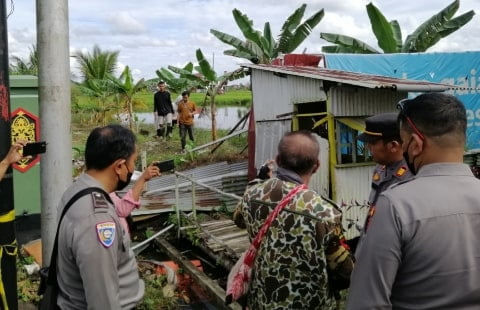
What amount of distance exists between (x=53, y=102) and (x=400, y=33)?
12.4 metres

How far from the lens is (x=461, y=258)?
1.47 m

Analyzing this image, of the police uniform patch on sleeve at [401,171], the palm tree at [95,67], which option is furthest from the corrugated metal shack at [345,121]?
the palm tree at [95,67]

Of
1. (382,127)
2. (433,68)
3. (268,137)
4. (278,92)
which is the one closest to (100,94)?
(268,137)

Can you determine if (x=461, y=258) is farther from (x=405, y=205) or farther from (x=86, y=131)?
(x=86, y=131)

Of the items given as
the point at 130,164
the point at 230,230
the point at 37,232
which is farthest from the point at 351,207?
the point at 130,164

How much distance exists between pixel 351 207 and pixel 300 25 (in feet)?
22.7

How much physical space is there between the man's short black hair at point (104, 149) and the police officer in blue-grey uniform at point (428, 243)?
1179mm

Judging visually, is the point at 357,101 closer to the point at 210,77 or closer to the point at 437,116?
the point at 437,116

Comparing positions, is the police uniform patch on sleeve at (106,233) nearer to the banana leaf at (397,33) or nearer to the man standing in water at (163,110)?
the banana leaf at (397,33)

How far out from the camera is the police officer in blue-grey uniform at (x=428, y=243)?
146 cm

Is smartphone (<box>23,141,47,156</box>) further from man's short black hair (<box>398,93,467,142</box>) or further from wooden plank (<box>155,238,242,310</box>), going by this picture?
wooden plank (<box>155,238,242,310</box>)

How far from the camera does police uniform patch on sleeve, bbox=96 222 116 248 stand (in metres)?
1.92

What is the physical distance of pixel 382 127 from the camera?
2.85m

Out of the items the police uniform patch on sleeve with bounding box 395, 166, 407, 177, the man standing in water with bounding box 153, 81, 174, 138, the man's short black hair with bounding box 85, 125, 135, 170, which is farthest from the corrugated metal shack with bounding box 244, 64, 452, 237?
the man standing in water with bounding box 153, 81, 174, 138
